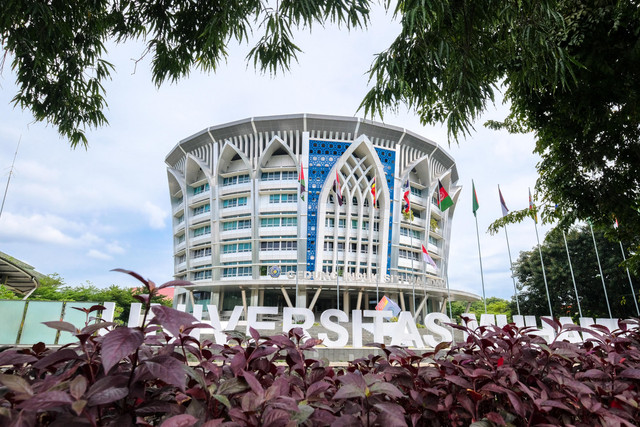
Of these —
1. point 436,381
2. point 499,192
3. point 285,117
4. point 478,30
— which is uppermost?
point 285,117

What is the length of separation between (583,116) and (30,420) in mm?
10031

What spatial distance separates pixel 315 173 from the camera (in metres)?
37.3

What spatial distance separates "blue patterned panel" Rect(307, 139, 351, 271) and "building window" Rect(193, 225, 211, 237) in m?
12.5

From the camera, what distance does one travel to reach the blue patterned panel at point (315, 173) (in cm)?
3578

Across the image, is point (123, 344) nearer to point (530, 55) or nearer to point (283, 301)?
point (530, 55)

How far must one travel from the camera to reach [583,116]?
315 inches

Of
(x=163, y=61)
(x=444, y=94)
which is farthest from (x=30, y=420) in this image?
(x=163, y=61)

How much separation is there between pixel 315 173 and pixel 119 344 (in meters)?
36.6

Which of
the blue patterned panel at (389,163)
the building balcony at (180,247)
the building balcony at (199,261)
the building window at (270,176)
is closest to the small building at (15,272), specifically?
the building balcony at (199,261)

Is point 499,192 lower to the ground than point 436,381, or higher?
higher

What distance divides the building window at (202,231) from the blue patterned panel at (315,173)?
1249cm

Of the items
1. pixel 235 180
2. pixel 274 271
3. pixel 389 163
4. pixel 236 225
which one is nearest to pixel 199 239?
pixel 236 225

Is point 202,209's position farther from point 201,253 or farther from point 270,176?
point 270,176

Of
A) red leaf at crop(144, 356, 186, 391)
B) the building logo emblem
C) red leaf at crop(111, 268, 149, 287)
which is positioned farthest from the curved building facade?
red leaf at crop(144, 356, 186, 391)
